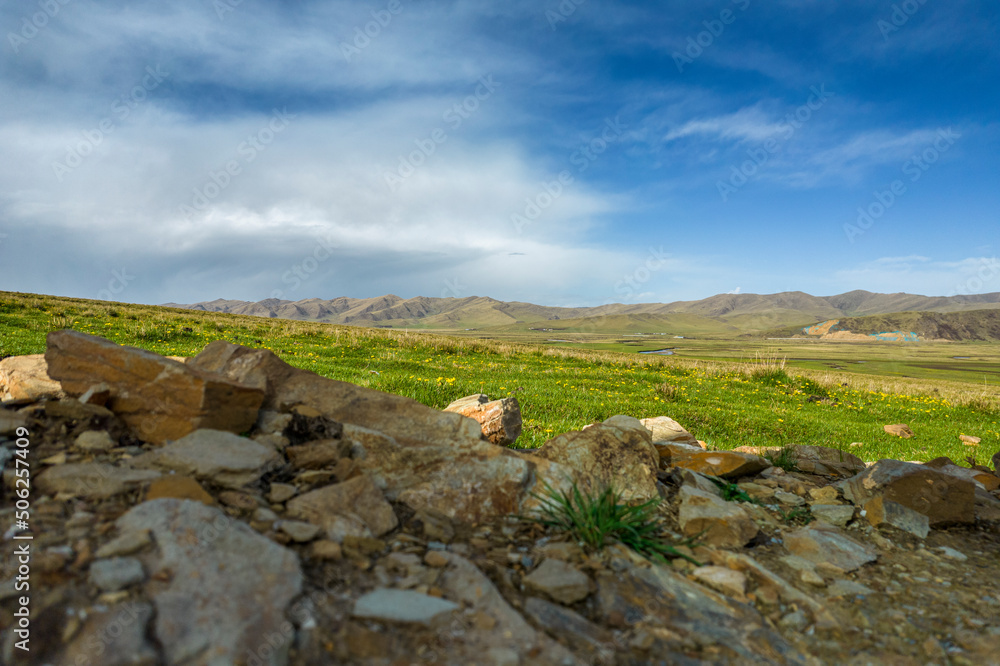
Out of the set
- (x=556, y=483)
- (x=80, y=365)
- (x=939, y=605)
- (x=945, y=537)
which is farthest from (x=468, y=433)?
(x=945, y=537)

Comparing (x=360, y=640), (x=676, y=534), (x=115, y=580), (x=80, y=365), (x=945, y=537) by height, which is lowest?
(x=945, y=537)

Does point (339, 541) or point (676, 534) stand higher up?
point (339, 541)

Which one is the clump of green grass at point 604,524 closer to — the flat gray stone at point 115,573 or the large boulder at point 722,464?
the large boulder at point 722,464

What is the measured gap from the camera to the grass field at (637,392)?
11.5 metres

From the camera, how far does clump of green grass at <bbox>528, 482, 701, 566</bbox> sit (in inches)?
145

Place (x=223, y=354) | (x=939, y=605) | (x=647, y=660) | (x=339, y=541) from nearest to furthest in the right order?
(x=647, y=660)
(x=339, y=541)
(x=939, y=605)
(x=223, y=354)

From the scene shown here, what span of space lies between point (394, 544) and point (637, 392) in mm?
13902

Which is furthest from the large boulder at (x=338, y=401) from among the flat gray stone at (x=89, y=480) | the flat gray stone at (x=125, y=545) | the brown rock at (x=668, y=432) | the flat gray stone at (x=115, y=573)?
the brown rock at (x=668, y=432)

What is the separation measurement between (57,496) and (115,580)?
1.10m

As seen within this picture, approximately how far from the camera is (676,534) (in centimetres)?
429

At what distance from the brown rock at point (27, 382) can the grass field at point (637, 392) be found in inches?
231

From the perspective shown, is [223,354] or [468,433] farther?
[223,354]

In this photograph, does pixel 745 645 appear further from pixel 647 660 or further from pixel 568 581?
pixel 568 581

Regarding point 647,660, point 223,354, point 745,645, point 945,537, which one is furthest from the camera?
point 223,354
